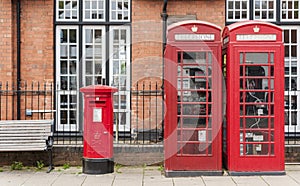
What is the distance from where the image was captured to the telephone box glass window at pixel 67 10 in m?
10.6

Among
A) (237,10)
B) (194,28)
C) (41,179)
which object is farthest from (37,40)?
(237,10)

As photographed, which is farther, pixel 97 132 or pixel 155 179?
pixel 97 132

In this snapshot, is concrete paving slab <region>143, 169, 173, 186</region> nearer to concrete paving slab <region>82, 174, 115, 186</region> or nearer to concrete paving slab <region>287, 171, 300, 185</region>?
concrete paving slab <region>82, 174, 115, 186</region>

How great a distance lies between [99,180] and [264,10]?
5.54 m

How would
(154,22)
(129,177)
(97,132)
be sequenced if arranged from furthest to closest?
(154,22), (97,132), (129,177)

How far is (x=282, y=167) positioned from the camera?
27.8 ft

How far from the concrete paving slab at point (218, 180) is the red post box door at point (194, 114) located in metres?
0.29

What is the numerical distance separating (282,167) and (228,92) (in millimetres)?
1697

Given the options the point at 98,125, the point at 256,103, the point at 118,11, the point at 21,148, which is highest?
the point at 118,11

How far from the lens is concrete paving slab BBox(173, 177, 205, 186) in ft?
26.2

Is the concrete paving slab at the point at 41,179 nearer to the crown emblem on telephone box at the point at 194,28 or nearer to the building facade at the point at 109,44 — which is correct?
the building facade at the point at 109,44

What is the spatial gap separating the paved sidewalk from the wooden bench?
0.49 meters

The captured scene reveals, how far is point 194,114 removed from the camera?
8.41 metres

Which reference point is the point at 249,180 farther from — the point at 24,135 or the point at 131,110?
the point at 24,135
